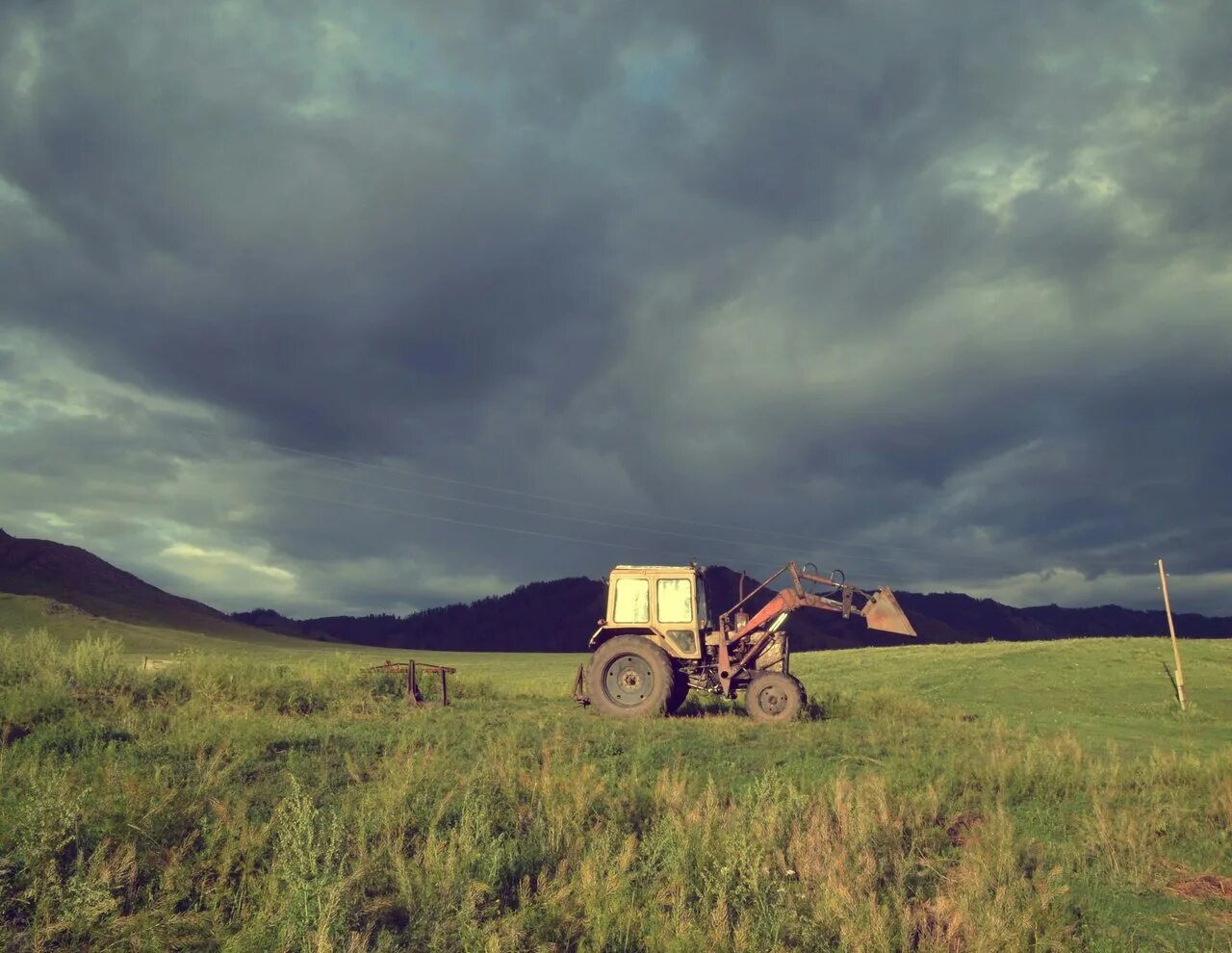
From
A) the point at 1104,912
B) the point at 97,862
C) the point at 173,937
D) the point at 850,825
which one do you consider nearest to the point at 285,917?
the point at 173,937

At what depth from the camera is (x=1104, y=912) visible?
21.9 ft

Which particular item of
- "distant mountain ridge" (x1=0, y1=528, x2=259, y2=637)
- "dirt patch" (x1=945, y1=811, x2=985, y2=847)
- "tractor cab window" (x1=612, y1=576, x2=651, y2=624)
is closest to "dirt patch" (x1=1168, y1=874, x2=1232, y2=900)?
"dirt patch" (x1=945, y1=811, x2=985, y2=847)

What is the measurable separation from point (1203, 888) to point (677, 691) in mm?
11371

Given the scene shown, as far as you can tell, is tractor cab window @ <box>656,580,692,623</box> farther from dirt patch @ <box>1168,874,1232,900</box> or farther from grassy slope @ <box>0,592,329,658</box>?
grassy slope @ <box>0,592,329,658</box>

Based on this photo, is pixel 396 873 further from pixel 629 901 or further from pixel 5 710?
pixel 5 710

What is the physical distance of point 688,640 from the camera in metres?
17.5

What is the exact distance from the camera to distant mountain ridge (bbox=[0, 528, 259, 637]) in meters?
75.9

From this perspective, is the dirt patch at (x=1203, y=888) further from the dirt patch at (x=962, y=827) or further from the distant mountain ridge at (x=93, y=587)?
the distant mountain ridge at (x=93, y=587)

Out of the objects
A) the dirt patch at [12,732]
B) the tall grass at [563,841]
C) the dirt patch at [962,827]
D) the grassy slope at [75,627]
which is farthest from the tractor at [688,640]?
the grassy slope at [75,627]

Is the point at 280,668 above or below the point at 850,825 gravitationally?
above

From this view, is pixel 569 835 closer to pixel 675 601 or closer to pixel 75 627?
pixel 675 601

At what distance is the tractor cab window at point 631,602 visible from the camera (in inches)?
696

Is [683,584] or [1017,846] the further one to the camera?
[683,584]

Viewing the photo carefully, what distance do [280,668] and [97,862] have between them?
14347 mm
